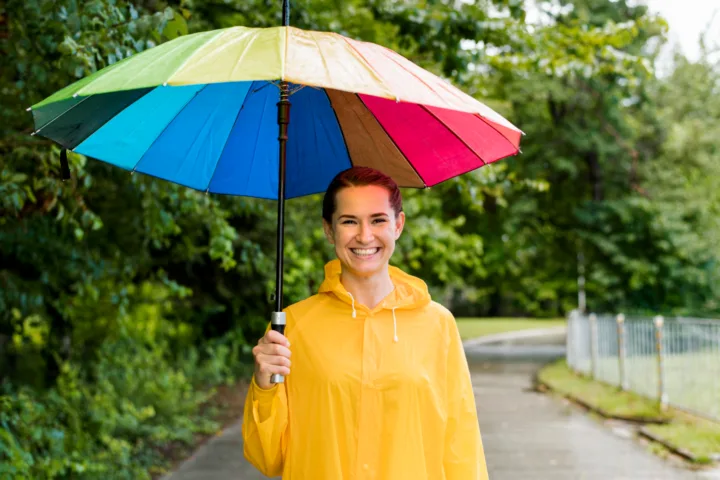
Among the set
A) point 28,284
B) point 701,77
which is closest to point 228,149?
point 28,284

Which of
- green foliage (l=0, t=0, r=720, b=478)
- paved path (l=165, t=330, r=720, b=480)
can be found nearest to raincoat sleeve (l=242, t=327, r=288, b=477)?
green foliage (l=0, t=0, r=720, b=478)

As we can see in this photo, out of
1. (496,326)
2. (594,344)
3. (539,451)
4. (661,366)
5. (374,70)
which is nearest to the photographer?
(374,70)

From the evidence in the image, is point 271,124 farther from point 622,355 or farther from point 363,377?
point 622,355

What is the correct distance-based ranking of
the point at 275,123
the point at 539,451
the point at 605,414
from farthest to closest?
the point at 605,414 < the point at 539,451 < the point at 275,123

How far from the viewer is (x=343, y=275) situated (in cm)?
316

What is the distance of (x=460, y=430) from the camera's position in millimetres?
3086

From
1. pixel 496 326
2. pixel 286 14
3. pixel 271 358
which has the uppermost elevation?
pixel 286 14

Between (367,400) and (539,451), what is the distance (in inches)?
311

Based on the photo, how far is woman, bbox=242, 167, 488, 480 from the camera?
117 inches

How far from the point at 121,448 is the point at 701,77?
2027cm

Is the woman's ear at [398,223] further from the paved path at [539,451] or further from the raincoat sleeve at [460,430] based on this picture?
the paved path at [539,451]

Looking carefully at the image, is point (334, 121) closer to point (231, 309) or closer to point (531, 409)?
point (531, 409)

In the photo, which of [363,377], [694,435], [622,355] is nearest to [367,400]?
[363,377]

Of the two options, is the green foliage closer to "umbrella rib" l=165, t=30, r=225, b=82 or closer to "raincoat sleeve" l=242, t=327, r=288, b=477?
"umbrella rib" l=165, t=30, r=225, b=82
